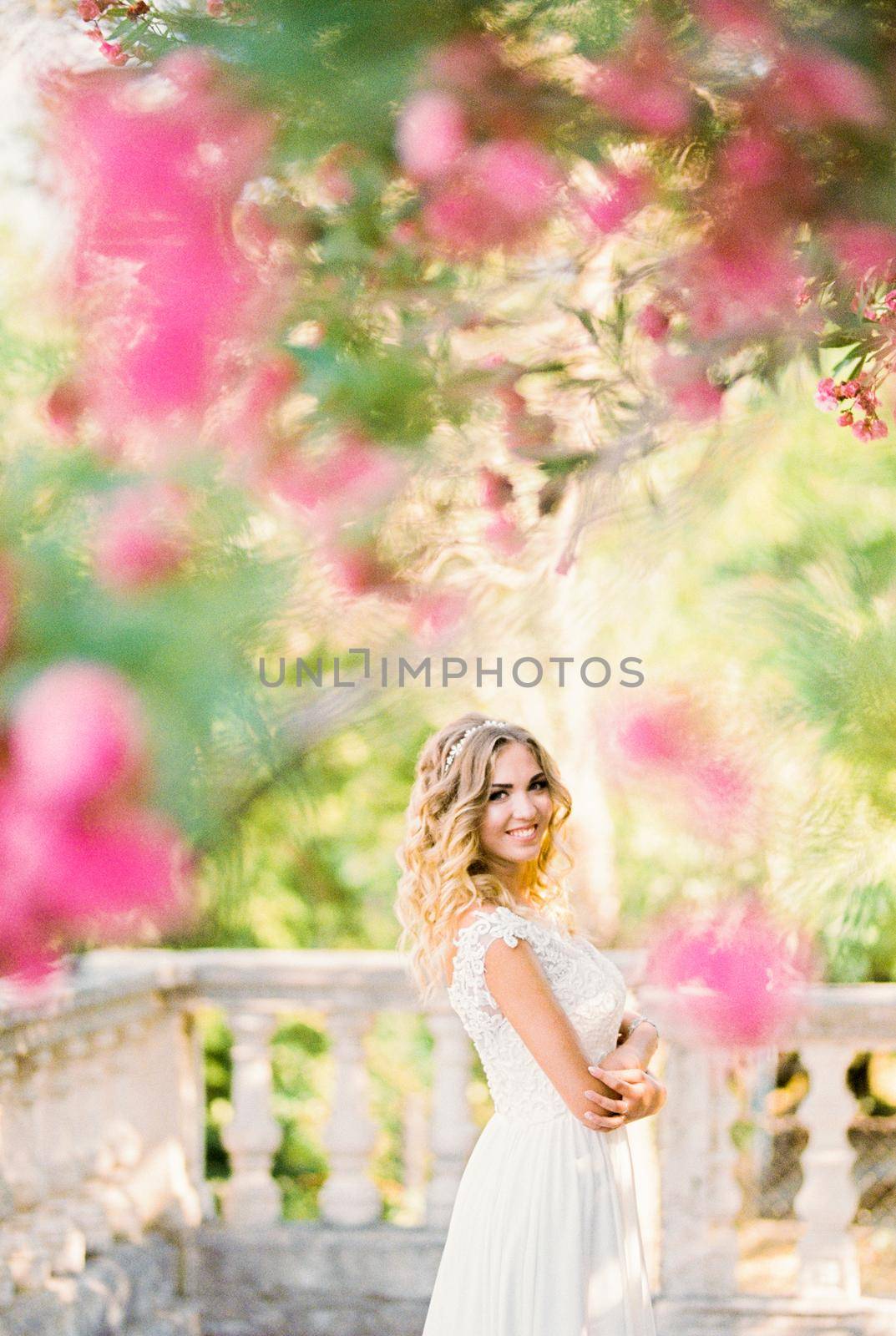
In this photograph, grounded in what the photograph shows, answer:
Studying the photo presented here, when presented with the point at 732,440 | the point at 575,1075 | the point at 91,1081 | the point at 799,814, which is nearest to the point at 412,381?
the point at 732,440

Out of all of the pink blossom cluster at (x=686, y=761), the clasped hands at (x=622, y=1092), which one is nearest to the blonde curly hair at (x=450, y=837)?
the clasped hands at (x=622, y=1092)

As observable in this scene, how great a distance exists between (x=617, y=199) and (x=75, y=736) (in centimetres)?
36

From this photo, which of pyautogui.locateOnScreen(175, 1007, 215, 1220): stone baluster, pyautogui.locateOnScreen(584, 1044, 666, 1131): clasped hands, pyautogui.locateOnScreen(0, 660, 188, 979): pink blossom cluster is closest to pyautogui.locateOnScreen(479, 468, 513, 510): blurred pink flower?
pyautogui.locateOnScreen(0, 660, 188, 979): pink blossom cluster

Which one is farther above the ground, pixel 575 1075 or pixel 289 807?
pixel 289 807

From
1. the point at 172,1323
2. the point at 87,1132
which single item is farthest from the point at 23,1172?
the point at 172,1323

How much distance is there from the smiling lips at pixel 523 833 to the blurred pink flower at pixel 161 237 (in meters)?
1.09

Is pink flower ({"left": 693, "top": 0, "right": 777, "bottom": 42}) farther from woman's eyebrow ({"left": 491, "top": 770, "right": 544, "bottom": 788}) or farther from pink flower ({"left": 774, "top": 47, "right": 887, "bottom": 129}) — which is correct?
woman's eyebrow ({"left": 491, "top": 770, "right": 544, "bottom": 788})

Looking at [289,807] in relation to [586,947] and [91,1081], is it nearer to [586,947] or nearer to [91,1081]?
[586,947]

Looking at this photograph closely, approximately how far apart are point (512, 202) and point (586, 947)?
46.4 inches

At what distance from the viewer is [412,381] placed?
56 centimetres

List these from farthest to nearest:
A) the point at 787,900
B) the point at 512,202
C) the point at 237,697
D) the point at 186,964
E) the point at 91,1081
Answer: the point at 186,964, the point at 91,1081, the point at 787,900, the point at 512,202, the point at 237,697

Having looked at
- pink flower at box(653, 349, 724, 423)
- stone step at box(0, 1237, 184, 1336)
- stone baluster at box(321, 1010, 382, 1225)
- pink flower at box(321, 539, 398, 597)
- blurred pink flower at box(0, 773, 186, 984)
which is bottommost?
stone step at box(0, 1237, 184, 1336)

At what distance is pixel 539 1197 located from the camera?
1.54m

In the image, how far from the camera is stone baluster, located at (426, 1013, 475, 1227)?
245cm
